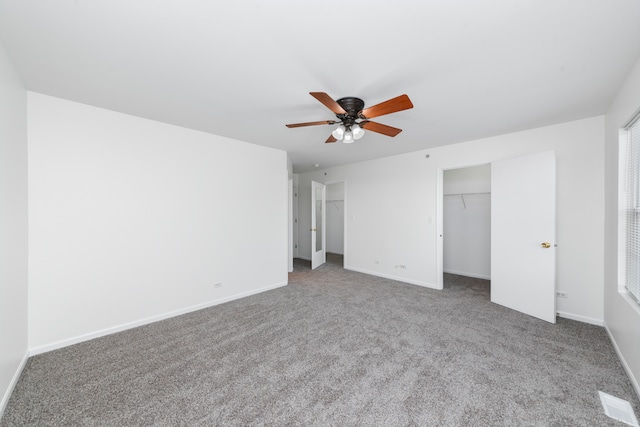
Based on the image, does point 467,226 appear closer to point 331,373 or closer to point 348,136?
point 348,136

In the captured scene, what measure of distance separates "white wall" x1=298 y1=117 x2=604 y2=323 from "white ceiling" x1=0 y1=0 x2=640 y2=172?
1.70 ft

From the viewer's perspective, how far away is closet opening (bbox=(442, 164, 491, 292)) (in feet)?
15.6

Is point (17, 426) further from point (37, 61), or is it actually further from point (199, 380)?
point (37, 61)

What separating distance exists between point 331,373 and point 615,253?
2.90 m

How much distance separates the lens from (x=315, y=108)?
2588 mm

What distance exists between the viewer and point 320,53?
5.70 feet

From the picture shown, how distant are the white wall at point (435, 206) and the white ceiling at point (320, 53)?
1.70 feet

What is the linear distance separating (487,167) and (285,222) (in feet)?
12.7

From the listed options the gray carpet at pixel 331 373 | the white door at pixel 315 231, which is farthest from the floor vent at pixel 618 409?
the white door at pixel 315 231

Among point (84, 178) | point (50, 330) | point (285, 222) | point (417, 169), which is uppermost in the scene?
point (417, 169)

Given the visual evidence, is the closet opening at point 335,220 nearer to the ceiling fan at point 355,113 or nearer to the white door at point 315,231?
the white door at point 315,231

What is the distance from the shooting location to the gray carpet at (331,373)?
1.63m

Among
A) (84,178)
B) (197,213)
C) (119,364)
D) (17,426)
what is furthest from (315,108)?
(17,426)

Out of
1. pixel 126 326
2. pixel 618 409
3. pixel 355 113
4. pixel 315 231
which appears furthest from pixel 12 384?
pixel 315 231
